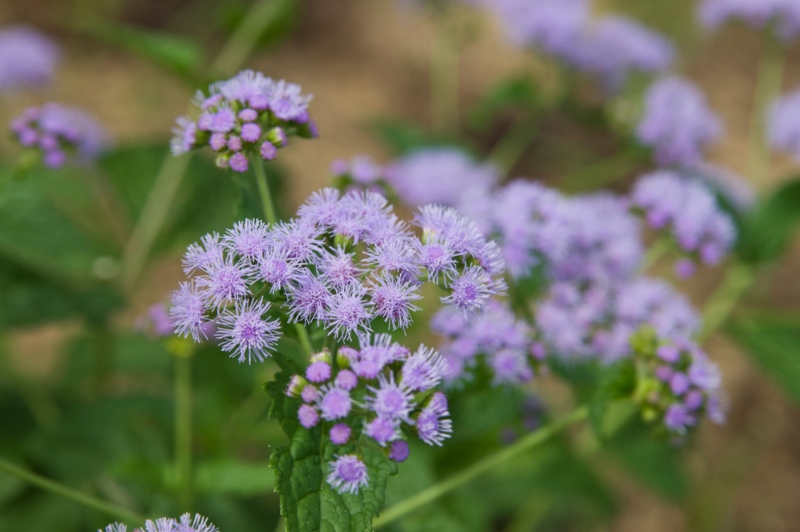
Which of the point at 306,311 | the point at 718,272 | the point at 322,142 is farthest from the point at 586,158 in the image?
the point at 306,311

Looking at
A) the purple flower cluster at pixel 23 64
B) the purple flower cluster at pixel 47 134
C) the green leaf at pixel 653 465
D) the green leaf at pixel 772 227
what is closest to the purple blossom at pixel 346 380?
the purple flower cluster at pixel 47 134

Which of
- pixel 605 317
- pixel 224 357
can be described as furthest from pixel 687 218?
pixel 224 357

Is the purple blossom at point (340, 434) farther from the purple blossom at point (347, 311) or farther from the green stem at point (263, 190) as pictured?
the green stem at point (263, 190)

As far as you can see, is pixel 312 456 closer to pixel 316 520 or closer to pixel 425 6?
pixel 316 520

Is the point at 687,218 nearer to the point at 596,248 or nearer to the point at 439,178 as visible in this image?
the point at 596,248

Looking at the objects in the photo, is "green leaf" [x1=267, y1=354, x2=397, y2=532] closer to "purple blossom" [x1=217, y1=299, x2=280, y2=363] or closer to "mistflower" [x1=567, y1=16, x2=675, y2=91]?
"purple blossom" [x1=217, y1=299, x2=280, y2=363]
